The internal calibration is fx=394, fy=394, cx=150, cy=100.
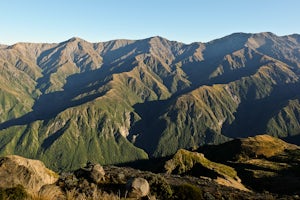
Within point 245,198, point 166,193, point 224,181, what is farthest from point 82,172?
point 224,181

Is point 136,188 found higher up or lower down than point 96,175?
higher up

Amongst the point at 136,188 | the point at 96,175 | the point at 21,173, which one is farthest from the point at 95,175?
the point at 136,188

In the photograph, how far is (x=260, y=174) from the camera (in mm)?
146750

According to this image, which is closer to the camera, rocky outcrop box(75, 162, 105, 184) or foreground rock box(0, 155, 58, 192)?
foreground rock box(0, 155, 58, 192)

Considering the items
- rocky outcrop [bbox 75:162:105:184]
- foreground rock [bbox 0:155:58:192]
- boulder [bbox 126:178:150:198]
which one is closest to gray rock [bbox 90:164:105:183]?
rocky outcrop [bbox 75:162:105:184]

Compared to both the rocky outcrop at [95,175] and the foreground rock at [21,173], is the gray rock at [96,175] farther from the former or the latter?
the foreground rock at [21,173]

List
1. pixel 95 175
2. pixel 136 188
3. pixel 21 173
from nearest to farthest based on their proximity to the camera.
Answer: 1. pixel 136 188
2. pixel 21 173
3. pixel 95 175

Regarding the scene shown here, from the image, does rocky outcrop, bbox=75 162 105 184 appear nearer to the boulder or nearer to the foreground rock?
the foreground rock

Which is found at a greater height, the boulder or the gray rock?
the boulder

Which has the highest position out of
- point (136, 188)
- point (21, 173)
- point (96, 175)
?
point (21, 173)

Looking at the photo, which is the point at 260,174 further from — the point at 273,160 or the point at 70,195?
the point at 70,195

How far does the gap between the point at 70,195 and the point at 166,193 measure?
25.9 metres

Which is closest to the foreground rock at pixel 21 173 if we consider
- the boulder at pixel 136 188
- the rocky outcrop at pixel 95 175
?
the rocky outcrop at pixel 95 175

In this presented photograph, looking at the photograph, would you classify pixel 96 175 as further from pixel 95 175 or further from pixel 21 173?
pixel 21 173
